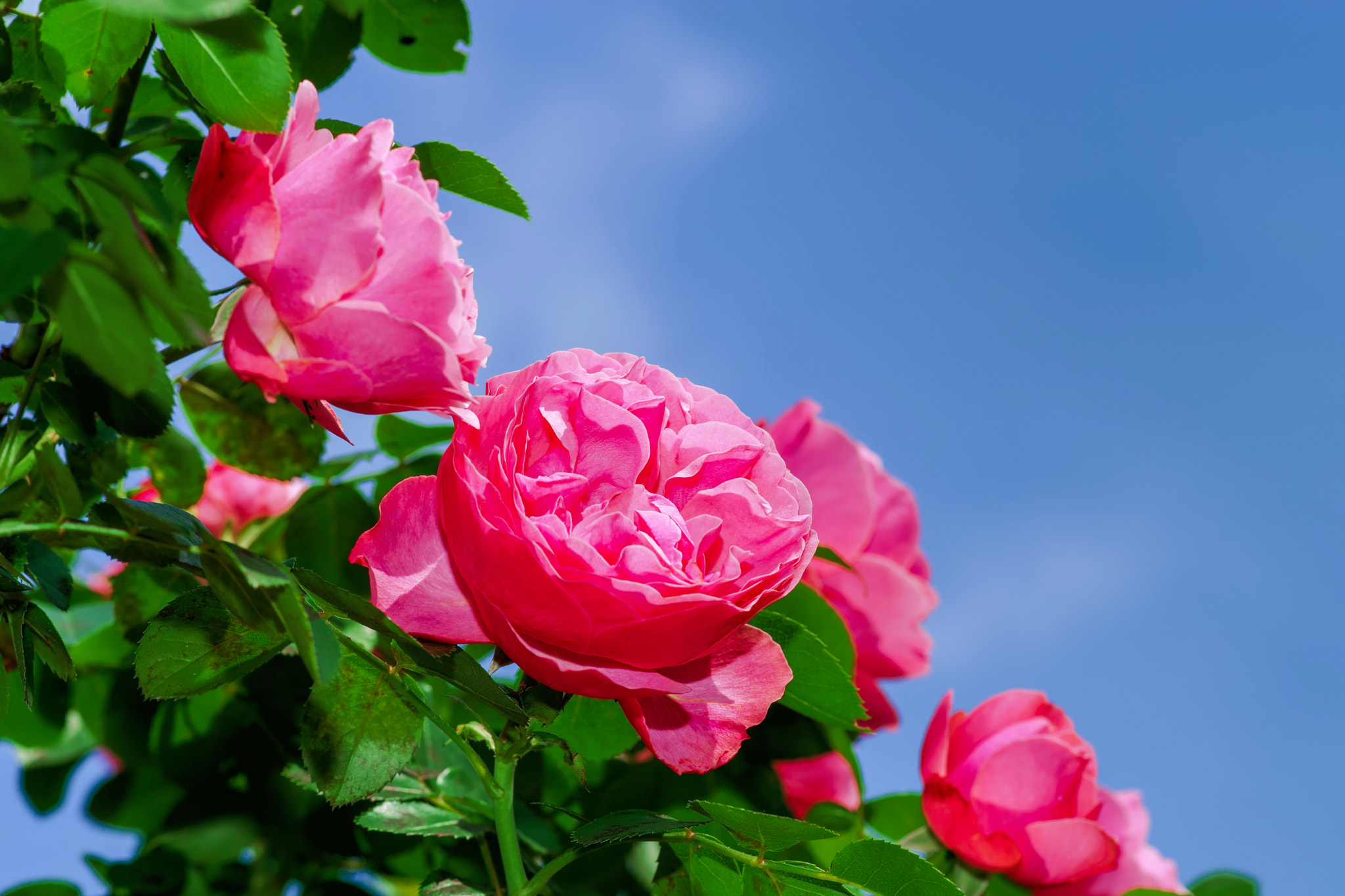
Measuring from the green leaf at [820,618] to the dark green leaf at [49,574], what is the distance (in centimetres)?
53

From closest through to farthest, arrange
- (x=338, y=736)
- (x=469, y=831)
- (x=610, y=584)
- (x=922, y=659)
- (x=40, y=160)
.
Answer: (x=40, y=160), (x=610, y=584), (x=338, y=736), (x=469, y=831), (x=922, y=659)

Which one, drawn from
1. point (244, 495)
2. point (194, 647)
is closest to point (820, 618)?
point (194, 647)

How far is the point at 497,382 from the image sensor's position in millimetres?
571

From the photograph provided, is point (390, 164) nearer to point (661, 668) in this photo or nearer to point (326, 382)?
point (326, 382)

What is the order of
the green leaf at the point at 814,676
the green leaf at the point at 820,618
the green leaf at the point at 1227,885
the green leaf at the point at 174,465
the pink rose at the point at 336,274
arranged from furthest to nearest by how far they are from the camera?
the green leaf at the point at 1227,885, the green leaf at the point at 174,465, the green leaf at the point at 820,618, the green leaf at the point at 814,676, the pink rose at the point at 336,274

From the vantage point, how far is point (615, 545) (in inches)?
20.3

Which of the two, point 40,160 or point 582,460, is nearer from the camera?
point 40,160

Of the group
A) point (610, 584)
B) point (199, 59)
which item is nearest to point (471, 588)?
point (610, 584)

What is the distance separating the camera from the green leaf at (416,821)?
0.71 meters

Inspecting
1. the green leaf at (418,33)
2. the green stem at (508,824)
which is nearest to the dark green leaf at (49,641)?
the green stem at (508,824)

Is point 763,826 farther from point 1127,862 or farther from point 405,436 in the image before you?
point 1127,862

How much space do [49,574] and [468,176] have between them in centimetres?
35

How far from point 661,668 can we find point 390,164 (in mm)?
310

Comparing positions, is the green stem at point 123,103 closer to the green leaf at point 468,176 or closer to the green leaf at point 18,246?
the green leaf at point 468,176
